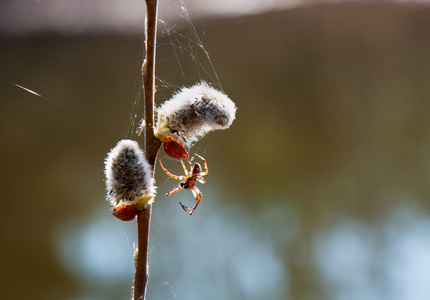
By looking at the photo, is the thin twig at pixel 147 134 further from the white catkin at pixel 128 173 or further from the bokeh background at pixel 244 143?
the bokeh background at pixel 244 143

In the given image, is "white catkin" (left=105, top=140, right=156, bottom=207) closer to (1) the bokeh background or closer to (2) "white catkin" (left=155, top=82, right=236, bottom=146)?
(2) "white catkin" (left=155, top=82, right=236, bottom=146)

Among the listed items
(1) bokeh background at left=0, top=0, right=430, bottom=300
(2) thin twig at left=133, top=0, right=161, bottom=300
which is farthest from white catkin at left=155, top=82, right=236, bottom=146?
(1) bokeh background at left=0, top=0, right=430, bottom=300

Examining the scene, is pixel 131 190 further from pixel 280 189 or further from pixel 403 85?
pixel 403 85

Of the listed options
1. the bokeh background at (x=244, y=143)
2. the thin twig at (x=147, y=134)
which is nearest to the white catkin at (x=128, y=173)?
the thin twig at (x=147, y=134)

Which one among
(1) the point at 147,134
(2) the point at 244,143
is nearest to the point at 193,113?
(1) the point at 147,134

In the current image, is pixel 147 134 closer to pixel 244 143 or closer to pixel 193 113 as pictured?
pixel 193 113

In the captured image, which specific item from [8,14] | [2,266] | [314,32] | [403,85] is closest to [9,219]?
[2,266]
